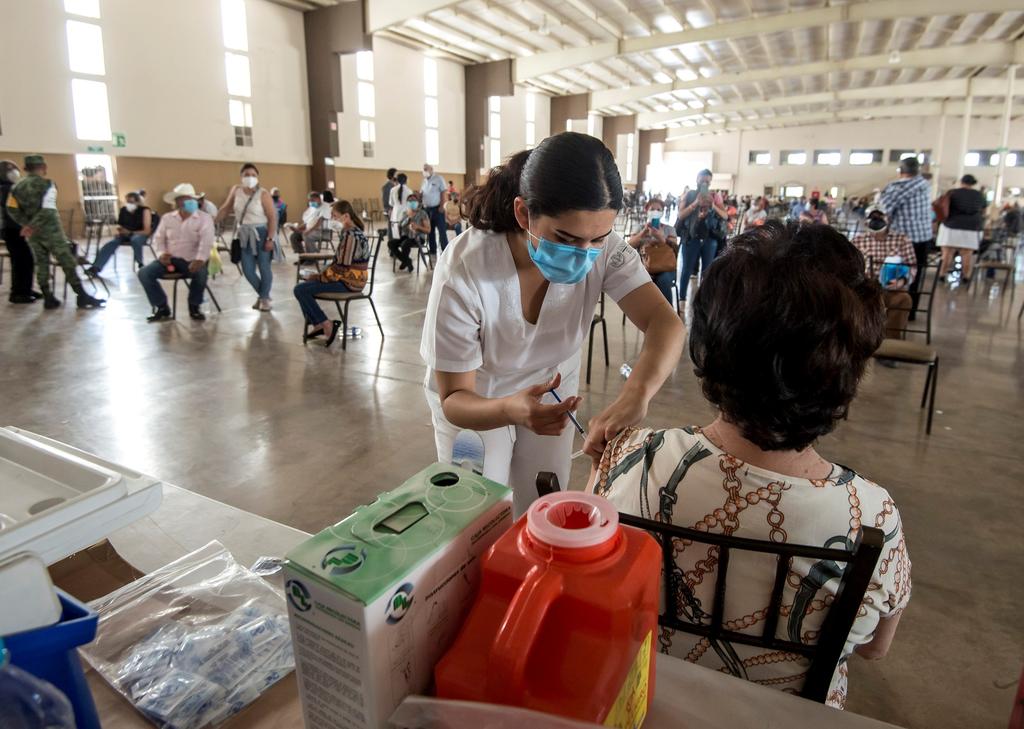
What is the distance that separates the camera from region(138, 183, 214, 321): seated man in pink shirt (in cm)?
559

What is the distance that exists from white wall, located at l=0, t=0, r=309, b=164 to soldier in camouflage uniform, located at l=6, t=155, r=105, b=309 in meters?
6.64

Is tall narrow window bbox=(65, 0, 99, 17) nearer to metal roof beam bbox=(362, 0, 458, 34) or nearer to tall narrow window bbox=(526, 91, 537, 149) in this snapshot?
metal roof beam bbox=(362, 0, 458, 34)

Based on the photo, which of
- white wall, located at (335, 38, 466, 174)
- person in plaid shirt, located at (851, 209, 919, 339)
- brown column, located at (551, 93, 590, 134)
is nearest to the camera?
person in plaid shirt, located at (851, 209, 919, 339)

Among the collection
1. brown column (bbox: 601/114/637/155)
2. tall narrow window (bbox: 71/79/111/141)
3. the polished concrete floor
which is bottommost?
the polished concrete floor

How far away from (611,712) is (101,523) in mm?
561

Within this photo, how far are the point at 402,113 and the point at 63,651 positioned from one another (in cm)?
1867

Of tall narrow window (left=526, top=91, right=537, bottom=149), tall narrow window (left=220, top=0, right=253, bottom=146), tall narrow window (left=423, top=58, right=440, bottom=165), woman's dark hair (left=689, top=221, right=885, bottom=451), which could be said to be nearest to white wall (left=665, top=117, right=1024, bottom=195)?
tall narrow window (left=526, top=91, right=537, bottom=149)

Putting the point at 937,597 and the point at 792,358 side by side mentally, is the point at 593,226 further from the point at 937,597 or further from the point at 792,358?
the point at 937,597

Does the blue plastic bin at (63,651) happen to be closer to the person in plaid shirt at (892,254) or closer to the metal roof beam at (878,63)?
the person in plaid shirt at (892,254)

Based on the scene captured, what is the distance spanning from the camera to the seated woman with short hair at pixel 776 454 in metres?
0.79

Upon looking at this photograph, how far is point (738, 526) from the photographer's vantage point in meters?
0.84

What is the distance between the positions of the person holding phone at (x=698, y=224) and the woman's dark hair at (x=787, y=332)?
5524mm

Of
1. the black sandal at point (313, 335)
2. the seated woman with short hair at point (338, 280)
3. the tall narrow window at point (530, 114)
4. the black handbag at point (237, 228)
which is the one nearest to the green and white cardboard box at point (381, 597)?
the seated woman with short hair at point (338, 280)

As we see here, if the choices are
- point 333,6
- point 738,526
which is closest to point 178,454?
point 738,526
